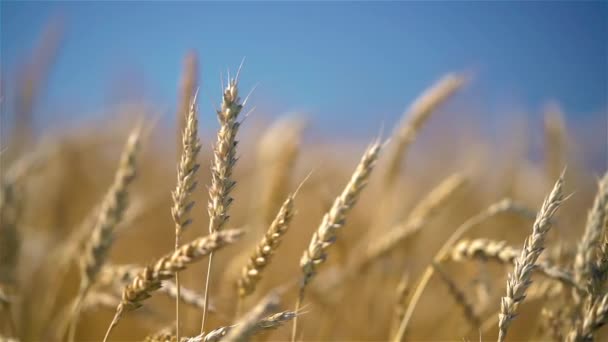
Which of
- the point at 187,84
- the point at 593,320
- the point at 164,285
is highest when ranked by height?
the point at 187,84

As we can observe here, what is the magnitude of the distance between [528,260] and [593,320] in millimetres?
190

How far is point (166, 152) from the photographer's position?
7.54 meters

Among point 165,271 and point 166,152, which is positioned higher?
point 166,152

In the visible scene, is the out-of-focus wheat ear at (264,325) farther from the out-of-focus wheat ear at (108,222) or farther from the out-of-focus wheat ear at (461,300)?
the out-of-focus wheat ear at (461,300)

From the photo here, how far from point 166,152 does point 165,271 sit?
7134 mm

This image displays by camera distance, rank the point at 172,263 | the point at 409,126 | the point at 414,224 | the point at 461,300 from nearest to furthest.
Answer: the point at 172,263
the point at 461,300
the point at 414,224
the point at 409,126

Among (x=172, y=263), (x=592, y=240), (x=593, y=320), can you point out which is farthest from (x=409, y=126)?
(x=172, y=263)

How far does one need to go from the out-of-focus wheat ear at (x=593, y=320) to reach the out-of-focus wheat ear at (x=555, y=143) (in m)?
1.57

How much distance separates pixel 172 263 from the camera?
0.71 metres

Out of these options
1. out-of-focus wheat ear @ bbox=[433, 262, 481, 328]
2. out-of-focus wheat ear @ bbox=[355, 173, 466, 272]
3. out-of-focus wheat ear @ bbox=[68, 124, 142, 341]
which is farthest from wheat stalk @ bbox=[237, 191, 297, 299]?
out-of-focus wheat ear @ bbox=[355, 173, 466, 272]

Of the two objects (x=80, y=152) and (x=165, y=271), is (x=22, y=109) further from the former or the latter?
(x=165, y=271)

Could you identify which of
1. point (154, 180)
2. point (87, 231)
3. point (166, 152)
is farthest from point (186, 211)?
point (166, 152)

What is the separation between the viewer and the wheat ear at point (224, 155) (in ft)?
2.61

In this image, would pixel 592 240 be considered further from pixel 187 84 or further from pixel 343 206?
pixel 187 84
